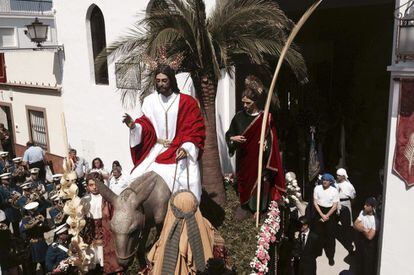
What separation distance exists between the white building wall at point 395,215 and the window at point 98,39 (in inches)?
336

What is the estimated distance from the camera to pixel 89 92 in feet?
43.1

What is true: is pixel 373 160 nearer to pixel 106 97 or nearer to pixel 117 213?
pixel 106 97

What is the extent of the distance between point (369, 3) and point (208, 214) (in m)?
6.53

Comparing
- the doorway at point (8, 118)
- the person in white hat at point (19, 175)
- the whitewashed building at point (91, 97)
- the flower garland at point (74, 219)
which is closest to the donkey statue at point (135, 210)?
the flower garland at point (74, 219)

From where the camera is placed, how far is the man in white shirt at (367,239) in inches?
282

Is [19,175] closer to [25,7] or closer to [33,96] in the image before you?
[33,96]

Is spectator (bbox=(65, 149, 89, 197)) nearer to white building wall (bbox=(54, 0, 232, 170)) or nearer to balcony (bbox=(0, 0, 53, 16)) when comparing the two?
white building wall (bbox=(54, 0, 232, 170))

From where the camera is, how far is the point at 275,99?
28.1 ft

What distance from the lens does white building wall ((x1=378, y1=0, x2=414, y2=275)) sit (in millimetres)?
6547

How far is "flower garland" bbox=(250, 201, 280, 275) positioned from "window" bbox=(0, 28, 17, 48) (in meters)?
19.2

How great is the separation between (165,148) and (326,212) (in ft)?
13.0

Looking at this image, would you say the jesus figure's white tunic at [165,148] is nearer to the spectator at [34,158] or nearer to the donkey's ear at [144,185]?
the donkey's ear at [144,185]

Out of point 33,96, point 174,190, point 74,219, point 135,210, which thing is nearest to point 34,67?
point 33,96

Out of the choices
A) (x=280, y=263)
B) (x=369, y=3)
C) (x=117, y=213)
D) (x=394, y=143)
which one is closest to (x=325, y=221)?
(x=280, y=263)
